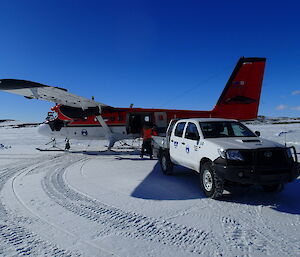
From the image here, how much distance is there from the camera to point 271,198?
5.14 metres

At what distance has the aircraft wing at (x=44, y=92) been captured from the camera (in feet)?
28.8

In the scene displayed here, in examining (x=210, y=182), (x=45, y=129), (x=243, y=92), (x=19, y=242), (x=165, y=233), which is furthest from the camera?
(x=45, y=129)

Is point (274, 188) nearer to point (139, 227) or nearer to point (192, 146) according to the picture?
point (192, 146)

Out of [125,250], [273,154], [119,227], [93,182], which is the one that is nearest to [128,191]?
[93,182]

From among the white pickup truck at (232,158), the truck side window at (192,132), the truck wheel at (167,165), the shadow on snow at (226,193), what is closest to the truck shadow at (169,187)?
the shadow on snow at (226,193)

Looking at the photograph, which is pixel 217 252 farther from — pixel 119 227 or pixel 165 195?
pixel 165 195

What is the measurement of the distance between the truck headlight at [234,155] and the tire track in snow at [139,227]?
1763 millimetres

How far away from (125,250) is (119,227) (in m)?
0.75

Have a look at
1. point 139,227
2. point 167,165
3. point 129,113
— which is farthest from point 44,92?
point 139,227

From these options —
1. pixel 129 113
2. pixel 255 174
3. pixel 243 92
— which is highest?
pixel 243 92

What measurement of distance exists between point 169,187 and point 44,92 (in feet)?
26.7

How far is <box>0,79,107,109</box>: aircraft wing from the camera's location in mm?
8766

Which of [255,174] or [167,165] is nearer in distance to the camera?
[255,174]

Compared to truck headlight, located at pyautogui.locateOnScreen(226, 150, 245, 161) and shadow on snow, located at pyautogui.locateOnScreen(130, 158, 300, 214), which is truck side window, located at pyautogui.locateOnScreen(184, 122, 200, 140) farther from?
shadow on snow, located at pyautogui.locateOnScreen(130, 158, 300, 214)
